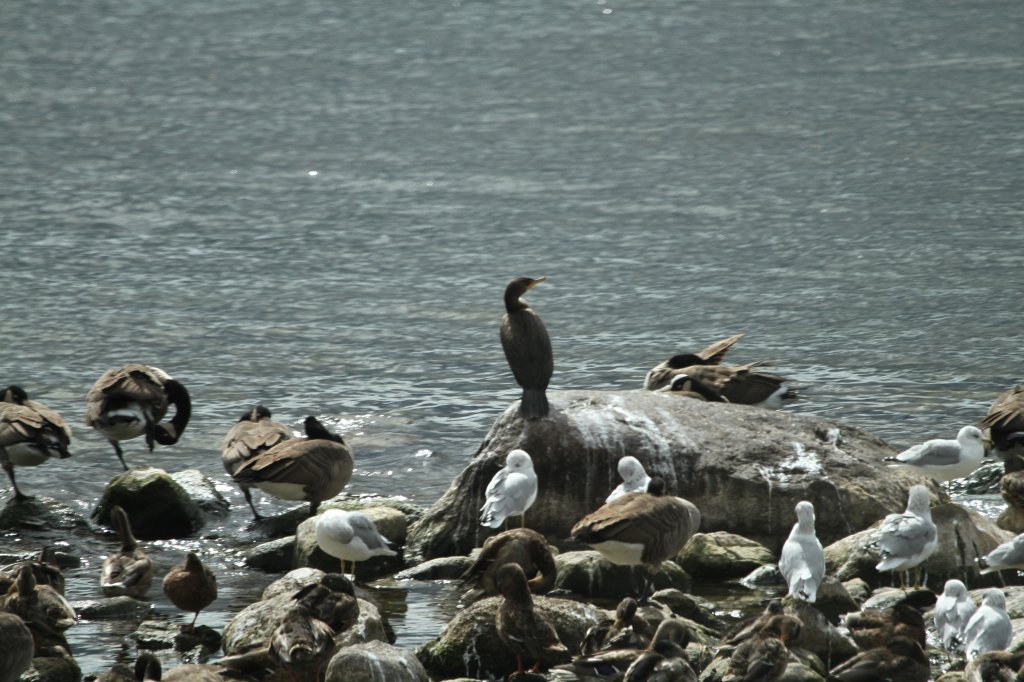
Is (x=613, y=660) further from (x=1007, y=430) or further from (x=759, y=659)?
(x=1007, y=430)

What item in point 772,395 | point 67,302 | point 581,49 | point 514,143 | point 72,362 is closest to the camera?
point 772,395

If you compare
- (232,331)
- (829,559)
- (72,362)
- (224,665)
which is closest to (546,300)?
(232,331)

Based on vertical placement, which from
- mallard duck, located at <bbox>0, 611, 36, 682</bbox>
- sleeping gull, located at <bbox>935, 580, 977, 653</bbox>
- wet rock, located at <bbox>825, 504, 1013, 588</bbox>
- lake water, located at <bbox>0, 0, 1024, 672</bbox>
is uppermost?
mallard duck, located at <bbox>0, 611, 36, 682</bbox>

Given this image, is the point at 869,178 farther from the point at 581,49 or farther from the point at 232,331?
the point at 581,49

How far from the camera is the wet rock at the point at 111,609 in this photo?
33.1 feet

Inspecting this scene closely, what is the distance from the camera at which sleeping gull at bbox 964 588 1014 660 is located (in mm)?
8648

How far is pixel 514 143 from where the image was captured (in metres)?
29.9

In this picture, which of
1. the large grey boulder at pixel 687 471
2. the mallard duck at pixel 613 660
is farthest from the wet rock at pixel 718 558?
the mallard duck at pixel 613 660

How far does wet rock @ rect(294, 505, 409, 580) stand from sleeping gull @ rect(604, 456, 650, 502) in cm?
157

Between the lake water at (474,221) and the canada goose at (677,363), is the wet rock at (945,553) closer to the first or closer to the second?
the lake water at (474,221)

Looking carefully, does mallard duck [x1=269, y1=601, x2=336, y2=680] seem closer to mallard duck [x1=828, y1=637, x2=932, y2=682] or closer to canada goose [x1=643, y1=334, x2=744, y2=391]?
mallard duck [x1=828, y1=637, x2=932, y2=682]

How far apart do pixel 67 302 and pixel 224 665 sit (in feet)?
39.7

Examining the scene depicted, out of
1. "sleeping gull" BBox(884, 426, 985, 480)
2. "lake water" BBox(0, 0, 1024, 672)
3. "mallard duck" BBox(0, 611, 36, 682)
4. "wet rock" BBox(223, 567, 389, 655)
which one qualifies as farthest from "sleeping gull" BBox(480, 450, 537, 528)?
"mallard duck" BBox(0, 611, 36, 682)

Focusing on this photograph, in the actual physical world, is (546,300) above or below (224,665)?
below
